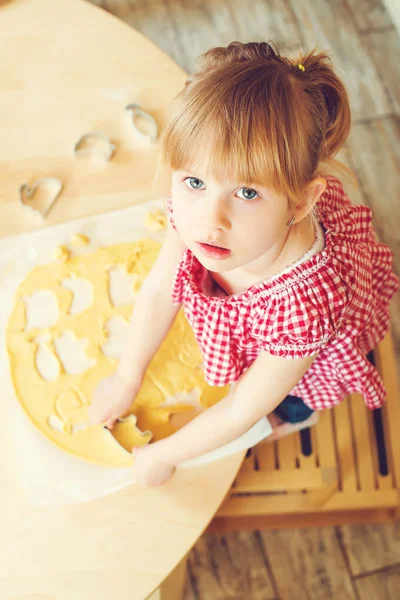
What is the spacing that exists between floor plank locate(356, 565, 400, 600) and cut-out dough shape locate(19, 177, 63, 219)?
3.07ft

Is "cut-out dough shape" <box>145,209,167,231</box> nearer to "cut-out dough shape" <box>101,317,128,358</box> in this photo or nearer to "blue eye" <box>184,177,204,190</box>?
"cut-out dough shape" <box>101,317,128,358</box>

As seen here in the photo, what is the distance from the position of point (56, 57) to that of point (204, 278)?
0.46m

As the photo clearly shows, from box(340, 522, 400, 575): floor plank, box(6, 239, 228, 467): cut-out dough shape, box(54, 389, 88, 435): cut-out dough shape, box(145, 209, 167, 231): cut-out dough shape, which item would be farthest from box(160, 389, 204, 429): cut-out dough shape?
box(340, 522, 400, 575): floor plank

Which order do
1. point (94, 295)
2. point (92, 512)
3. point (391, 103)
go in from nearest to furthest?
point (92, 512), point (94, 295), point (391, 103)

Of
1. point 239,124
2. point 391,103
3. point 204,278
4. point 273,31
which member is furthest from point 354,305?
point 273,31

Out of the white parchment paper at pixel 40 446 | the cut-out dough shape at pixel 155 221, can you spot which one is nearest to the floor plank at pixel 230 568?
the white parchment paper at pixel 40 446

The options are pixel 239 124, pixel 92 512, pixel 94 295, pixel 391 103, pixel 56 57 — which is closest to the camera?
pixel 239 124

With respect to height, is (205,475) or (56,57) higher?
(56,57)

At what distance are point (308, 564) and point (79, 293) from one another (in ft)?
2.48

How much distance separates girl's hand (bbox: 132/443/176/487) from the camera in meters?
0.69

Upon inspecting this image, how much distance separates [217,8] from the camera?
5.45 ft

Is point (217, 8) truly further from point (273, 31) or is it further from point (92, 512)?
point (92, 512)

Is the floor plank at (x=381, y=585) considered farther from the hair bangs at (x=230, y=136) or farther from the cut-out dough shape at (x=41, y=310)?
the hair bangs at (x=230, y=136)

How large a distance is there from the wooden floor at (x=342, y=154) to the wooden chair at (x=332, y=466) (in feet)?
0.95
